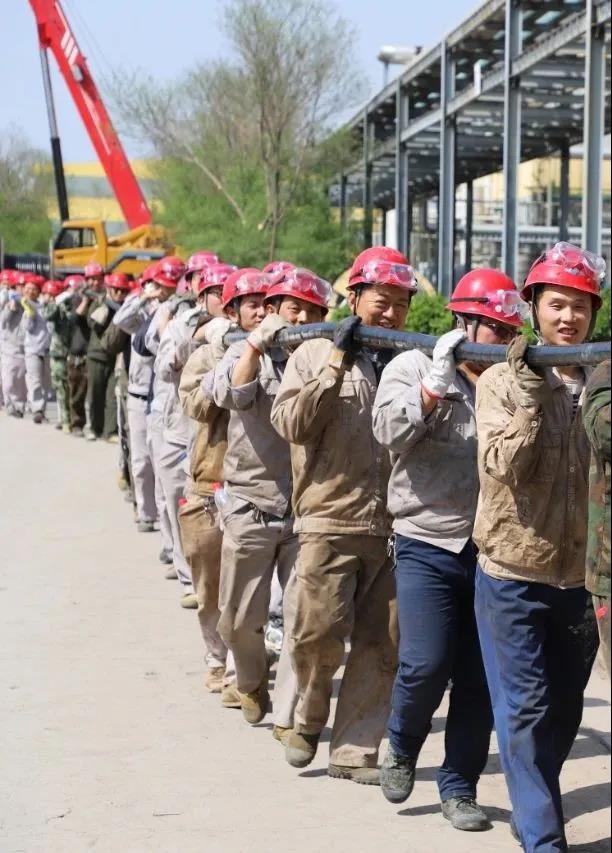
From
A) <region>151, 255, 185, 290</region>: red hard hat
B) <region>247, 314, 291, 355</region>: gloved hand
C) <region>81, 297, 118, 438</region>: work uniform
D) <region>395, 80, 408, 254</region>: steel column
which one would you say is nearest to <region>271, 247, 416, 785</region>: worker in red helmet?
<region>247, 314, 291, 355</region>: gloved hand

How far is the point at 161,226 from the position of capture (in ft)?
113

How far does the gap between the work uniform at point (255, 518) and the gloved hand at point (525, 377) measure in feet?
7.32

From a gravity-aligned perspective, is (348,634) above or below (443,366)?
below

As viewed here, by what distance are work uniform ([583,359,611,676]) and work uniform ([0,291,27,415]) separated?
20.1 m

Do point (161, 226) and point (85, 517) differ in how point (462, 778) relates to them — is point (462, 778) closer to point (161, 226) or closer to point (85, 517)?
point (85, 517)

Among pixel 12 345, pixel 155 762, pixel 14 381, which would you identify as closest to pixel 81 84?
pixel 12 345

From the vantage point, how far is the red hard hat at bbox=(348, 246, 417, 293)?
18.7 ft

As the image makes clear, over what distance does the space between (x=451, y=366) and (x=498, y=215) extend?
1879 inches

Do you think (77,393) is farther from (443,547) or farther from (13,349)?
(443,547)

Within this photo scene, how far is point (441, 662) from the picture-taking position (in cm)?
525

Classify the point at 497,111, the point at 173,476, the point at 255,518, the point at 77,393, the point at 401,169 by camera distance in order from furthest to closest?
the point at 401,169 < the point at 497,111 < the point at 77,393 < the point at 173,476 < the point at 255,518

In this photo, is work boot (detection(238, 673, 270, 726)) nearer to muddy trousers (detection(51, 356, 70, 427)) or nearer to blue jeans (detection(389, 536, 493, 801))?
blue jeans (detection(389, 536, 493, 801))

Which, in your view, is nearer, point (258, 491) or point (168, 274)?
point (258, 491)

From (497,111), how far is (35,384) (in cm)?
989
